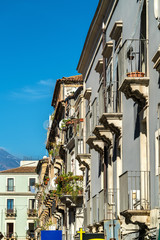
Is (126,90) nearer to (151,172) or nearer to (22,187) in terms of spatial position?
(151,172)

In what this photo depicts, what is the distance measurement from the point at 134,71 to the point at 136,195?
2935 millimetres

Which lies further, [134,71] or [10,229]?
[10,229]

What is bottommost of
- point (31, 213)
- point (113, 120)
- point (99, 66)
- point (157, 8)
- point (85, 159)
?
point (31, 213)

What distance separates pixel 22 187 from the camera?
309ft

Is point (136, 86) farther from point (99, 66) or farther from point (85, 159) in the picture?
point (85, 159)

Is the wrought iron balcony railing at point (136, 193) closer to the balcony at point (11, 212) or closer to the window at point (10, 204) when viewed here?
the balcony at point (11, 212)

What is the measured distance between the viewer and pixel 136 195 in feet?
49.5

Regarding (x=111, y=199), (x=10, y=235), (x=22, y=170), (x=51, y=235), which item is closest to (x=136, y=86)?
(x=111, y=199)

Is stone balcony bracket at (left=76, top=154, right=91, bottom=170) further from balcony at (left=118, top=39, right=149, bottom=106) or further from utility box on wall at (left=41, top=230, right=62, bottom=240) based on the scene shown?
balcony at (left=118, top=39, right=149, bottom=106)

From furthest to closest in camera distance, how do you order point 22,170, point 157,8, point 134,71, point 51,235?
1. point 22,170
2. point 51,235
3. point 134,71
4. point 157,8

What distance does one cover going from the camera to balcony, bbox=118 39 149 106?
14.7 metres

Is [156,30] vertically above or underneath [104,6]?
underneath

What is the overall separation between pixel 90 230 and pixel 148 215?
1194 cm

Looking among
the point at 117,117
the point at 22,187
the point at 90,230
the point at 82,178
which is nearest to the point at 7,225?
the point at 22,187
